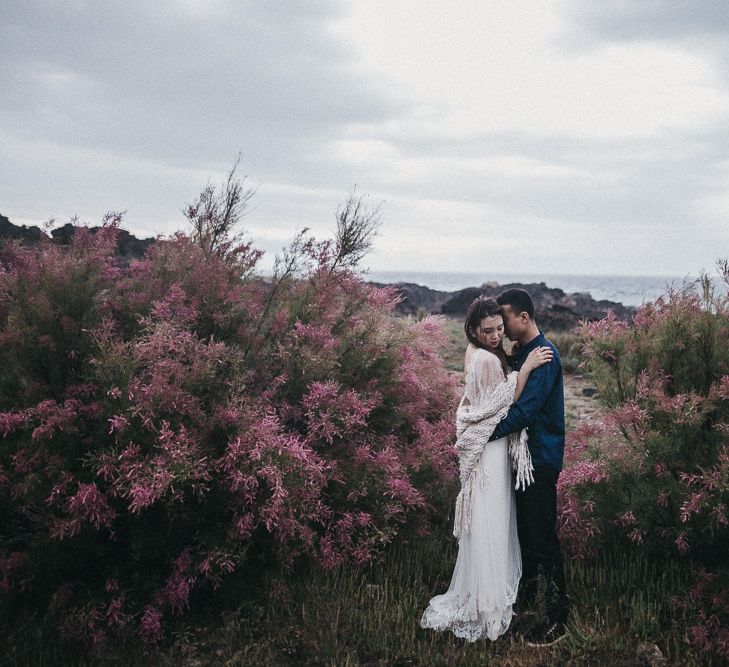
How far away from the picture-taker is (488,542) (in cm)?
464

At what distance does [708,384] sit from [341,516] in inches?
139

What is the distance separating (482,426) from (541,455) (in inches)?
18.5

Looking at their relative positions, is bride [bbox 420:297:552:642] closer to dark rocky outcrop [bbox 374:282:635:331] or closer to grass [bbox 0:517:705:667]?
grass [bbox 0:517:705:667]

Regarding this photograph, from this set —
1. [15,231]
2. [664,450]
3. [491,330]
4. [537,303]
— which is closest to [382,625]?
[491,330]

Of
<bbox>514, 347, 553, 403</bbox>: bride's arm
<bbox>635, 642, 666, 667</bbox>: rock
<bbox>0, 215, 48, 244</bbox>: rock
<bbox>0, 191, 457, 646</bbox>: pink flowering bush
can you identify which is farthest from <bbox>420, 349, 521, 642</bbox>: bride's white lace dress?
<bbox>0, 215, 48, 244</bbox>: rock

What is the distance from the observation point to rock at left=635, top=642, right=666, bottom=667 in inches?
173

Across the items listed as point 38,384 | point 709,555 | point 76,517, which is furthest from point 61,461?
point 709,555

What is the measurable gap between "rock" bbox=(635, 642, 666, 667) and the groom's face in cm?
237

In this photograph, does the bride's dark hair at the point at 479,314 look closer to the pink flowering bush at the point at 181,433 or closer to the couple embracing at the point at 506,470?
the couple embracing at the point at 506,470

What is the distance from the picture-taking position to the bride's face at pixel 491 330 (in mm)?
4562

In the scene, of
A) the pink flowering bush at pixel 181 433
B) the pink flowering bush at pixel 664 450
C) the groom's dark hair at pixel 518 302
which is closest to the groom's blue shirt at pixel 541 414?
the groom's dark hair at pixel 518 302

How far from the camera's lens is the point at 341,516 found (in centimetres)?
570

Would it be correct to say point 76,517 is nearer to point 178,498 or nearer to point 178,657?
point 178,498

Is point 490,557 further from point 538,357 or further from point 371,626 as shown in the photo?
point 538,357
